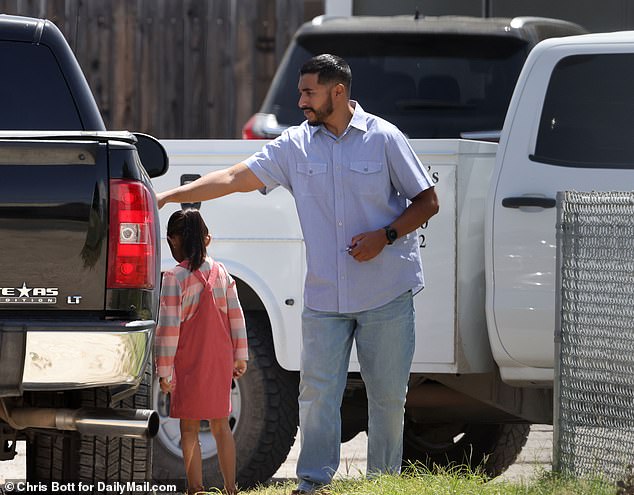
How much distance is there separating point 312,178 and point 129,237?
1.27 metres

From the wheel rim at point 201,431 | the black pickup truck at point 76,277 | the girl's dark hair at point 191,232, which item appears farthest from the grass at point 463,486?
the wheel rim at point 201,431

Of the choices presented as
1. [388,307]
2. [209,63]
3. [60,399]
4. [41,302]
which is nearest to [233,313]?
[388,307]

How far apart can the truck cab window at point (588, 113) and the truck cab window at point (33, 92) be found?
7.66 ft

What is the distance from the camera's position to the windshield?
881 centimetres

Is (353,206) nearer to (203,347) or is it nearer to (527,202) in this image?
(203,347)

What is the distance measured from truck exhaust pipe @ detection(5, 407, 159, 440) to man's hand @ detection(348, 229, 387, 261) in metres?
1.24

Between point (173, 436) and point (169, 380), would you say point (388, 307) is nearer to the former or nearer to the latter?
point (169, 380)

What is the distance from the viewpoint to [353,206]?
5668 mm

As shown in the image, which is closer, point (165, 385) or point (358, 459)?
point (165, 385)

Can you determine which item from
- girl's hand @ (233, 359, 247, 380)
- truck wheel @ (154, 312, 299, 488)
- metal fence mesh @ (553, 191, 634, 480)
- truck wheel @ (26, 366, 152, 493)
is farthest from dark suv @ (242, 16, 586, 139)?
truck wheel @ (26, 366, 152, 493)

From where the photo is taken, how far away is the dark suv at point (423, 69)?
8820 millimetres

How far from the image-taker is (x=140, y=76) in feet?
40.5

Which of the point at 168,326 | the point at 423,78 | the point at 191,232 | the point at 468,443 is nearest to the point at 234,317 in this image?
the point at 168,326

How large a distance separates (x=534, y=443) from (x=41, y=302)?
4993 mm
